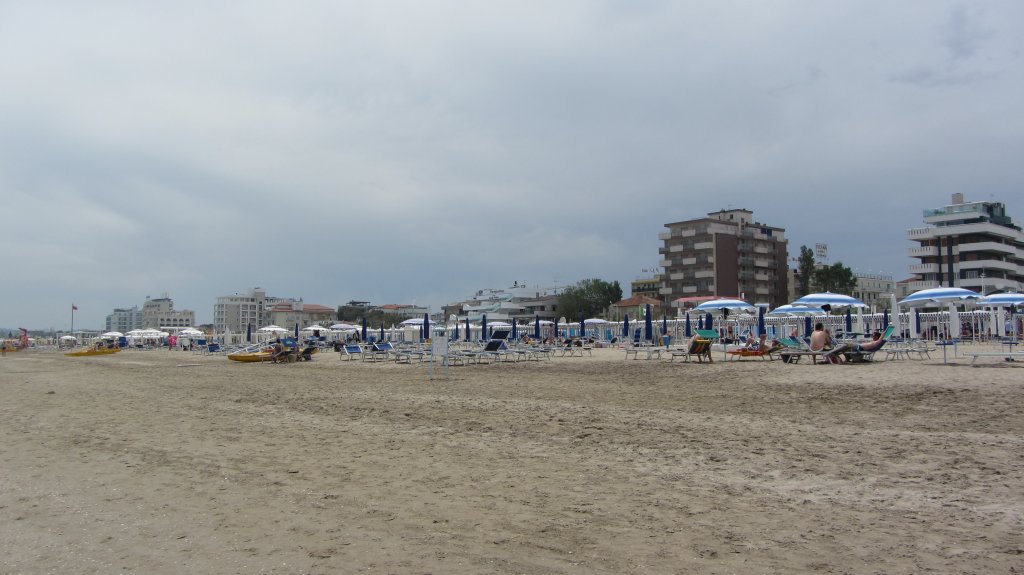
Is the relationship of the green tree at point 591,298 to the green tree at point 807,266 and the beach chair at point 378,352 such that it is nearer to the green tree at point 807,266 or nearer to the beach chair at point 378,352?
the green tree at point 807,266

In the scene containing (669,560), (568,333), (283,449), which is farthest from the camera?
(568,333)

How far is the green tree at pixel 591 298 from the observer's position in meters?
101

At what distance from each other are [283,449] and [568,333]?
45.5 meters

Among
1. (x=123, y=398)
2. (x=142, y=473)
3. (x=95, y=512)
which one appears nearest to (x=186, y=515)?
(x=95, y=512)

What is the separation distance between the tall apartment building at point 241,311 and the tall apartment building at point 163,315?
1774cm

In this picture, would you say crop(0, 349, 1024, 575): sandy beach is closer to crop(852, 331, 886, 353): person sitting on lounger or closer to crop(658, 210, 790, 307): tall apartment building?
crop(852, 331, 886, 353): person sitting on lounger

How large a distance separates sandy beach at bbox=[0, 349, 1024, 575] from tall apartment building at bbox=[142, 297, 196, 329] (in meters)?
189

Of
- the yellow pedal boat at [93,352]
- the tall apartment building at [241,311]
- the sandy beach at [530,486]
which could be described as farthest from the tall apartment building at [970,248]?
the tall apartment building at [241,311]

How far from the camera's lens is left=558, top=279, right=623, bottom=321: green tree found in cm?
10069

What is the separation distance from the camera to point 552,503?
4852 millimetres

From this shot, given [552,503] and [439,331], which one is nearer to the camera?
[552,503]

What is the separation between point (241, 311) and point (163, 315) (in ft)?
85.9

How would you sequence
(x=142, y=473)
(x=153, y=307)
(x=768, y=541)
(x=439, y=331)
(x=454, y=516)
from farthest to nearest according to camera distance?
(x=153, y=307), (x=439, y=331), (x=142, y=473), (x=454, y=516), (x=768, y=541)

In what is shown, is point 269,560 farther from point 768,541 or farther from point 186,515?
point 768,541
